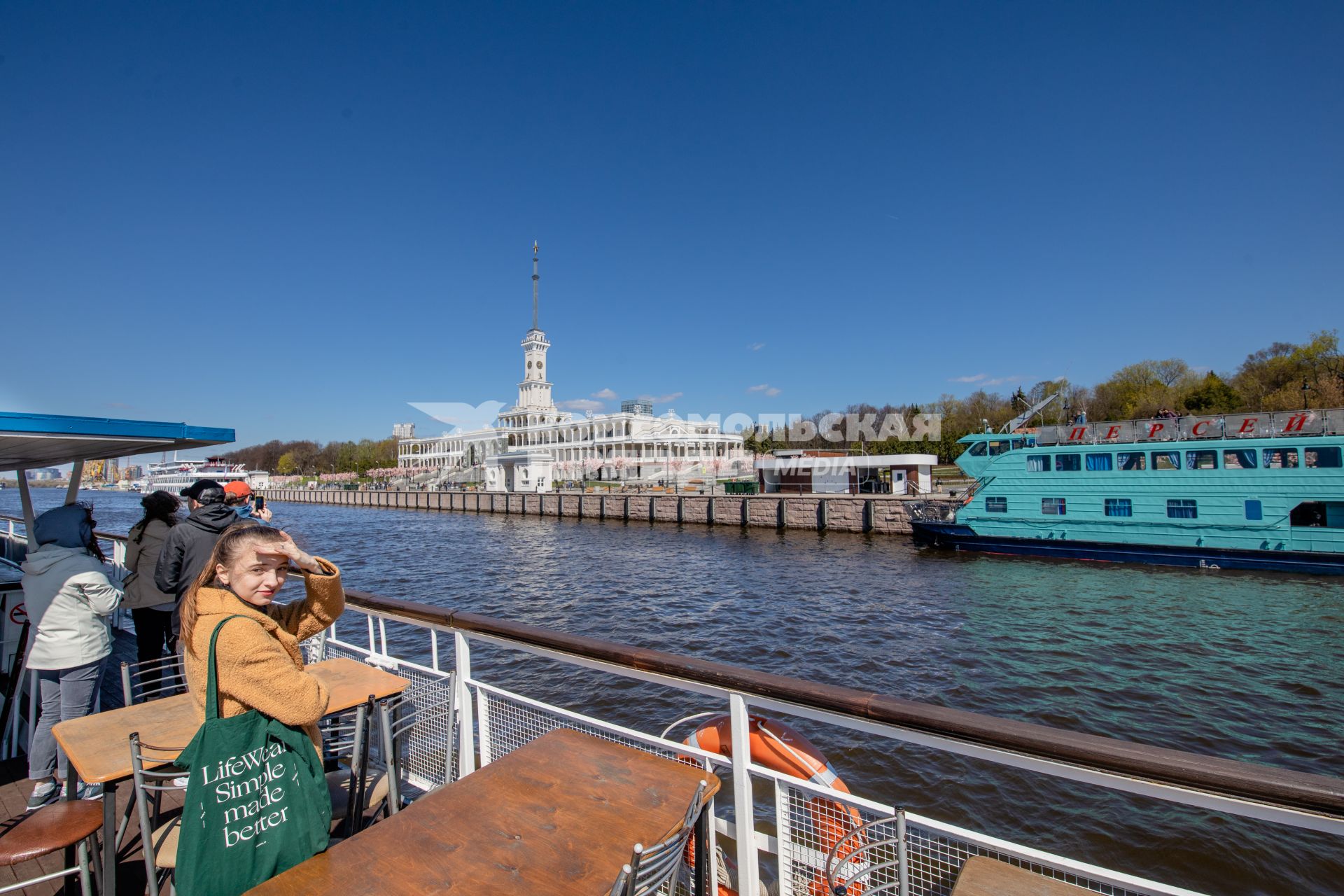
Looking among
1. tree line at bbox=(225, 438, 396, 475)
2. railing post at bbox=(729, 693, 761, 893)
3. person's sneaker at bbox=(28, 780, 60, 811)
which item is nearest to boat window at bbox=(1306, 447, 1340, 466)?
railing post at bbox=(729, 693, 761, 893)

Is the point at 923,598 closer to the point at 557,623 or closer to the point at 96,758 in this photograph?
the point at 557,623

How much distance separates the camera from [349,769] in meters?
4.05

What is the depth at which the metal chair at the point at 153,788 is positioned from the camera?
229 centimetres

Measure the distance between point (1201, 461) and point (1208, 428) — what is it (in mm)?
1063

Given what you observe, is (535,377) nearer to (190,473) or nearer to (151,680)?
(190,473)

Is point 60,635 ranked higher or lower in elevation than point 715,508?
higher

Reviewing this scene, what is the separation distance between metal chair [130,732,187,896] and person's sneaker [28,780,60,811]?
1847mm

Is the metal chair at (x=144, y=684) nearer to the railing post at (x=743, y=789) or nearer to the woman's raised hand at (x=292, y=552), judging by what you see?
the woman's raised hand at (x=292, y=552)

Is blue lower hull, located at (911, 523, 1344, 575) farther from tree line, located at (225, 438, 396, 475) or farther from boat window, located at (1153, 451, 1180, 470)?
tree line, located at (225, 438, 396, 475)

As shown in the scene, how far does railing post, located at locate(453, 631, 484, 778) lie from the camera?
3.49m

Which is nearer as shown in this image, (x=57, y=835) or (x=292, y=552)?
(x=292, y=552)

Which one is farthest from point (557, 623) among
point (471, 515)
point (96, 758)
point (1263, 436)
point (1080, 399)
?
point (1080, 399)

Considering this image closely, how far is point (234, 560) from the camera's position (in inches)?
86.4

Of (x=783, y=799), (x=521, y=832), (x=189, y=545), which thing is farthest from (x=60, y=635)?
(x=783, y=799)
